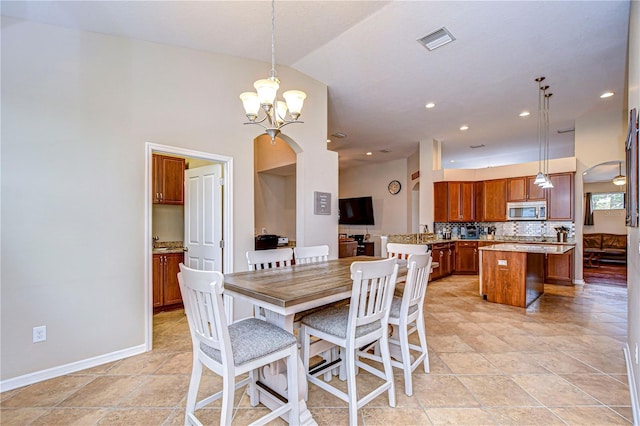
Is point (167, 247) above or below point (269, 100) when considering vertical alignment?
below

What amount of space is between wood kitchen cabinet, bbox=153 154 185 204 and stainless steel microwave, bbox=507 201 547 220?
6.75m

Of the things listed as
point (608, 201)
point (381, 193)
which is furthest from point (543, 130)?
point (608, 201)

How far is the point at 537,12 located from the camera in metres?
Result: 2.81

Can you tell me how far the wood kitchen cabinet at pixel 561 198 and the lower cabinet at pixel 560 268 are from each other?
772 mm

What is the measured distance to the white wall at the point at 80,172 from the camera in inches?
91.8

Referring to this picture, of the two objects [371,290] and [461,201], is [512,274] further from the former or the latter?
[371,290]

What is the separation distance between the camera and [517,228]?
22.7 feet

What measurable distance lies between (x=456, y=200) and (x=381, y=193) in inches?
108

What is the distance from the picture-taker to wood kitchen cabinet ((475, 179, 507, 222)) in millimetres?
6820

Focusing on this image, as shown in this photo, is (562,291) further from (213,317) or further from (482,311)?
(213,317)

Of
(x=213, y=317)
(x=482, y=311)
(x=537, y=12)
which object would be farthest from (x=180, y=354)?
(x=537, y=12)

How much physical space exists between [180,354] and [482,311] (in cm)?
380

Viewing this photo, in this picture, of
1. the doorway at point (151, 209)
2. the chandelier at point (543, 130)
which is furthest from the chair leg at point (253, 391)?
the chandelier at point (543, 130)

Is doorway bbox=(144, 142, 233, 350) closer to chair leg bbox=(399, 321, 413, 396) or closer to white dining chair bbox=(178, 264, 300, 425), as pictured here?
white dining chair bbox=(178, 264, 300, 425)
